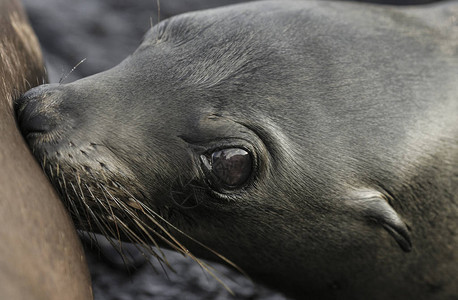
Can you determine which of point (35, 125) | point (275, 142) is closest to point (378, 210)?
point (275, 142)

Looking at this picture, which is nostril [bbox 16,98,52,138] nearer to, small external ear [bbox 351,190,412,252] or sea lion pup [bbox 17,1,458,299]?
sea lion pup [bbox 17,1,458,299]

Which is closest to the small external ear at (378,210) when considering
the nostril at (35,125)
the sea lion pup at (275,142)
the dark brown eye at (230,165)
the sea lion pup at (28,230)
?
the sea lion pup at (275,142)

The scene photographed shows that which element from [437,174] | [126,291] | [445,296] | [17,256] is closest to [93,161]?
[17,256]

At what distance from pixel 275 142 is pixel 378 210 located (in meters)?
0.59

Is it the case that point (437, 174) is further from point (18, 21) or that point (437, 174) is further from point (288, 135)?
point (18, 21)

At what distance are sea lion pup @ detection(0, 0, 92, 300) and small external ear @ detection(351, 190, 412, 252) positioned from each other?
125 centimetres

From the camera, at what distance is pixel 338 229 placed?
336 cm

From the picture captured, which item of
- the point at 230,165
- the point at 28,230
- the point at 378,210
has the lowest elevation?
the point at 378,210

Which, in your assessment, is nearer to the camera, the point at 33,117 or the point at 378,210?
the point at 33,117

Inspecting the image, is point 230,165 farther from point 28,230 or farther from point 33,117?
point 28,230

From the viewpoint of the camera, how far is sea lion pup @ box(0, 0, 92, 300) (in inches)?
89.6

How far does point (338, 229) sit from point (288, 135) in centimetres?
55

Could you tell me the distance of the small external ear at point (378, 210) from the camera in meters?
3.26

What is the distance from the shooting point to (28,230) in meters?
2.44
